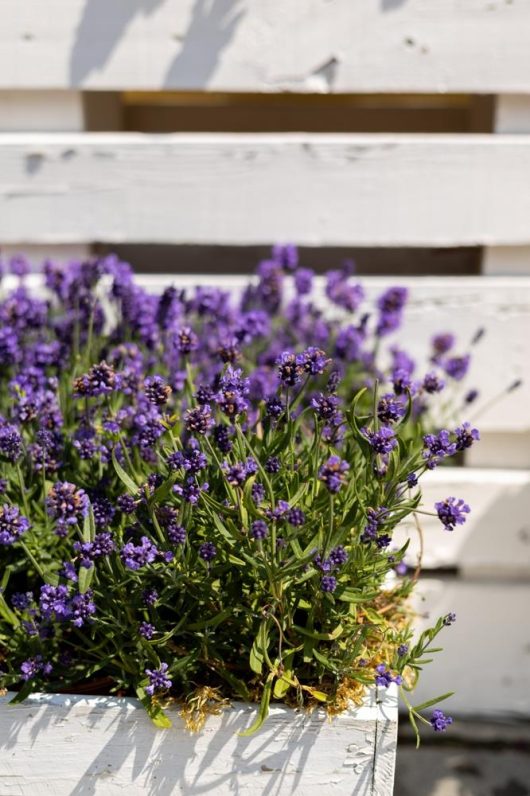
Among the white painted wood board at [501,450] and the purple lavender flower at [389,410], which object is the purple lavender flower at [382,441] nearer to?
the purple lavender flower at [389,410]

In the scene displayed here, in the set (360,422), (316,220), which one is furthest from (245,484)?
(316,220)

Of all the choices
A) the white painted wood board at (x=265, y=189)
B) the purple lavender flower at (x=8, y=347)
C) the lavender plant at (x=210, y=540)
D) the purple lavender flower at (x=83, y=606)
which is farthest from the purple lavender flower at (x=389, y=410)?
the white painted wood board at (x=265, y=189)

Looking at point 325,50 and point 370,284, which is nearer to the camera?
point 325,50

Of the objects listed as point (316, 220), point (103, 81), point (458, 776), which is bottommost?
point (458, 776)

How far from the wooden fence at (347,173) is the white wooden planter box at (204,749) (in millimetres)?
1070

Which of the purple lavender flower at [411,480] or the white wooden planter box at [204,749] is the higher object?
the purple lavender flower at [411,480]

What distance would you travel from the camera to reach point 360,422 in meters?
1.54

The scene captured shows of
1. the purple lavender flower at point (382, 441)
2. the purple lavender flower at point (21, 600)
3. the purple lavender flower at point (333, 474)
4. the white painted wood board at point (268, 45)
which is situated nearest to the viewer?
the purple lavender flower at point (333, 474)

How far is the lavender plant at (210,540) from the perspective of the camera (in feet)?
4.60

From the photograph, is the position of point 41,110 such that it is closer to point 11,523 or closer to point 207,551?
point 11,523

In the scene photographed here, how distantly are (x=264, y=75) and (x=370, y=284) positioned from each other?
2.08 ft

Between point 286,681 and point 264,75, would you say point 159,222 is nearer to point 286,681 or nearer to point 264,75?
point 264,75

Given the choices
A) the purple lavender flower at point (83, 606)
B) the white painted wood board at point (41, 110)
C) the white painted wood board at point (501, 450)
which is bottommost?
the white painted wood board at point (501, 450)

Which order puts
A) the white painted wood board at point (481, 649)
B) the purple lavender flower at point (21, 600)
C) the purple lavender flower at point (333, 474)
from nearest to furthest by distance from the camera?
the purple lavender flower at point (333, 474) → the purple lavender flower at point (21, 600) → the white painted wood board at point (481, 649)
